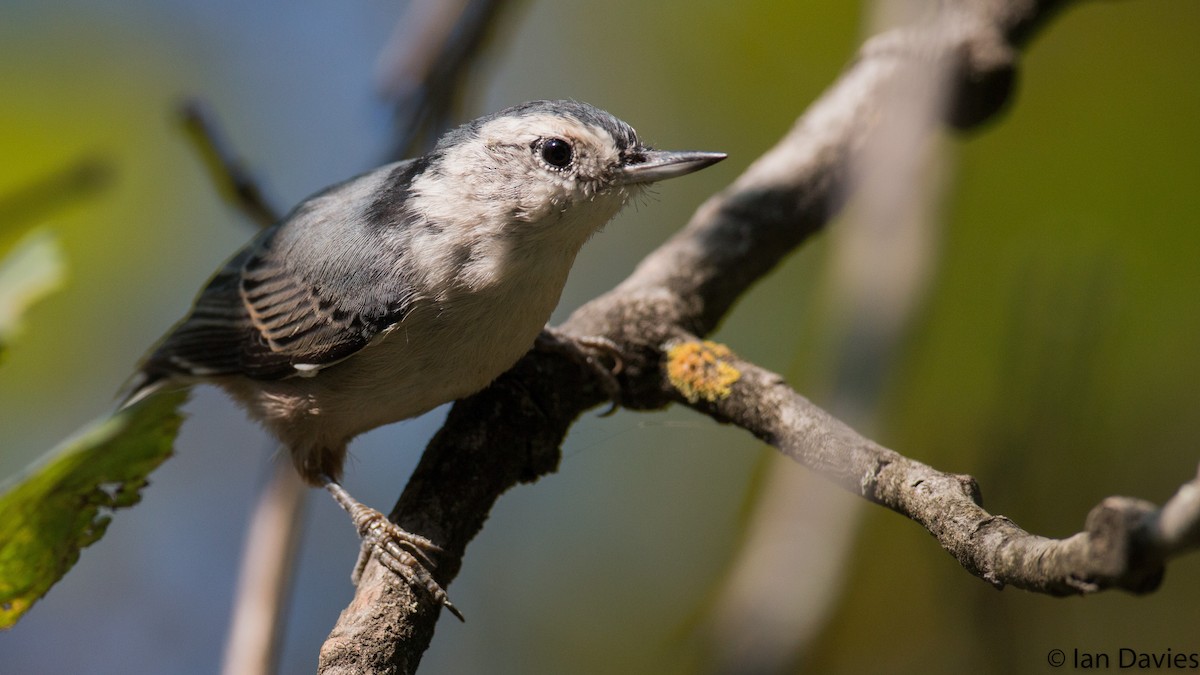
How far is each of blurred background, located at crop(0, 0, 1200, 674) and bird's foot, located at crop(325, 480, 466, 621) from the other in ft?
1.79

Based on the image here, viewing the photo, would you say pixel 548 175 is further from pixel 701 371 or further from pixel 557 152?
pixel 701 371

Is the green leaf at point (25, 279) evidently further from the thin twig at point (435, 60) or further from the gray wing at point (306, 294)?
the thin twig at point (435, 60)

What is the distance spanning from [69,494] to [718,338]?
262 centimetres

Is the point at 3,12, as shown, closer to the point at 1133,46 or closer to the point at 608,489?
the point at 608,489

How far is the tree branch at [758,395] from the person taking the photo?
1433 millimetres

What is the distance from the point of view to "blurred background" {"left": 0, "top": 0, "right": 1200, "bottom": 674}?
9.07 ft

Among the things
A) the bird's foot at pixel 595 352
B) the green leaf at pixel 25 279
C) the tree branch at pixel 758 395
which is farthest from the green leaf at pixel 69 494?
the bird's foot at pixel 595 352

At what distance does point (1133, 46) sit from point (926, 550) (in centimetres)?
186

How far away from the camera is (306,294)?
2.63 metres

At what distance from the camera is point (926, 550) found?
3.10 metres

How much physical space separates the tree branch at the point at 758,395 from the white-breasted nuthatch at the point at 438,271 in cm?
15

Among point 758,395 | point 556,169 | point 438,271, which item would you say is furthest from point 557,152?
point 758,395

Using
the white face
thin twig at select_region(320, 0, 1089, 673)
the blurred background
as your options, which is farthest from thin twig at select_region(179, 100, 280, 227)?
thin twig at select_region(320, 0, 1089, 673)

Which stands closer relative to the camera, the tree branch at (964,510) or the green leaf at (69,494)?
the tree branch at (964,510)
